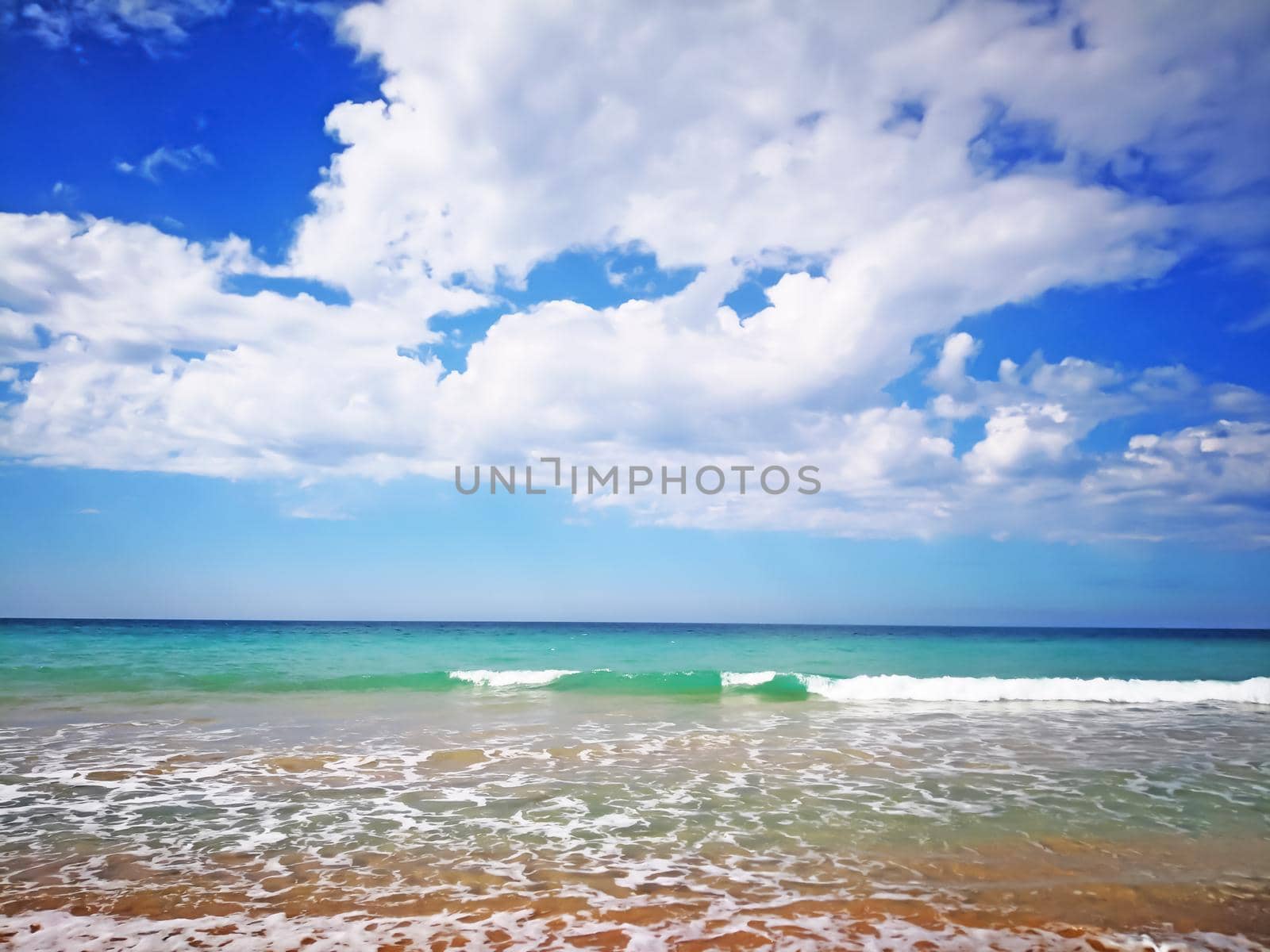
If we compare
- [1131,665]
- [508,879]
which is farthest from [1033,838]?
[1131,665]

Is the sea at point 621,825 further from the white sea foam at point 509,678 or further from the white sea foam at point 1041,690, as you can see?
the white sea foam at point 509,678

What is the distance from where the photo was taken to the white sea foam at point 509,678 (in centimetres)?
2297

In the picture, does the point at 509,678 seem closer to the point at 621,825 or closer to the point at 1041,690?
the point at 1041,690

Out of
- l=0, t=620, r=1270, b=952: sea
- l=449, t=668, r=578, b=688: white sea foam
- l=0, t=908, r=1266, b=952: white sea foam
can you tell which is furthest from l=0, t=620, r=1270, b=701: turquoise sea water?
l=0, t=908, r=1266, b=952: white sea foam

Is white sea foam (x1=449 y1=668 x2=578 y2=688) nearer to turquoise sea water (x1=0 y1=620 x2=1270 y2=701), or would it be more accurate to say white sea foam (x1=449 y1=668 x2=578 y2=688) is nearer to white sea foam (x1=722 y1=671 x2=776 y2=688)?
turquoise sea water (x1=0 y1=620 x2=1270 y2=701)

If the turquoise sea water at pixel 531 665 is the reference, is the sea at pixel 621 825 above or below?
above

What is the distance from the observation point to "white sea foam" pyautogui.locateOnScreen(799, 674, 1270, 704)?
68.3 ft

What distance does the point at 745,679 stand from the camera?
23625 mm

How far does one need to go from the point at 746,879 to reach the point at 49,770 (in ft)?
32.7

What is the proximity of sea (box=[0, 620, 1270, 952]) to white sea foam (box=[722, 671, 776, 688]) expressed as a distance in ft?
15.5

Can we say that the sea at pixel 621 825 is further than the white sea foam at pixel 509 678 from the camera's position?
No

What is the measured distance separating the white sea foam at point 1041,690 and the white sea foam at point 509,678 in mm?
8775

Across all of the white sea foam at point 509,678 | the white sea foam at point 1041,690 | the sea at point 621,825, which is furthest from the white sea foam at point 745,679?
the white sea foam at point 509,678

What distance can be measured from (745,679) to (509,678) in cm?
800
